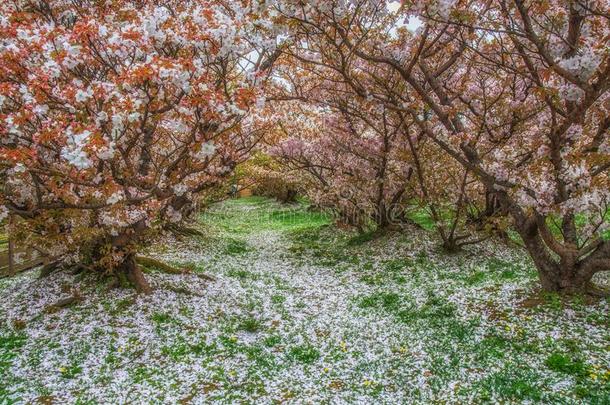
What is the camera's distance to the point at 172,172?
28.0 feet

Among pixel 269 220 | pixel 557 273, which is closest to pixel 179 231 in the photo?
pixel 269 220

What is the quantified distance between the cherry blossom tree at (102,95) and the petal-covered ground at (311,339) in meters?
1.86

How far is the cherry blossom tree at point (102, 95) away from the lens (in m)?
5.68

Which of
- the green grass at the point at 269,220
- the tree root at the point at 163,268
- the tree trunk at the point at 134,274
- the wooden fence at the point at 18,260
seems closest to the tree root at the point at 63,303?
the tree trunk at the point at 134,274

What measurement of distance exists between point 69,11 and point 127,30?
3377mm

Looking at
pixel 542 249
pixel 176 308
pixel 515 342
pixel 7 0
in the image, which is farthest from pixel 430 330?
pixel 7 0

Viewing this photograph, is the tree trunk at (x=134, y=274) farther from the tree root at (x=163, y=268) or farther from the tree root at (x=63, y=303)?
the tree root at (x=163, y=268)

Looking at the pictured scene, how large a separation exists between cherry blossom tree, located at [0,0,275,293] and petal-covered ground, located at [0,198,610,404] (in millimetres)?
1864

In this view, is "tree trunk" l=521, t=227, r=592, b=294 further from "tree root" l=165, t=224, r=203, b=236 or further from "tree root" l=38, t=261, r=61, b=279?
"tree root" l=165, t=224, r=203, b=236

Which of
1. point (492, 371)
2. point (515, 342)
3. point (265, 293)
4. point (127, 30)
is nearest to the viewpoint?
point (127, 30)

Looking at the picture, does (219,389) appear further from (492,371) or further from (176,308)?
(492,371)

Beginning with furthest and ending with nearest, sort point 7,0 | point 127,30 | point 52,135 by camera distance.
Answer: point 7,0 → point 127,30 → point 52,135

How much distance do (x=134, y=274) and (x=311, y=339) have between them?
485 cm

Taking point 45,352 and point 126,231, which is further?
point 126,231
